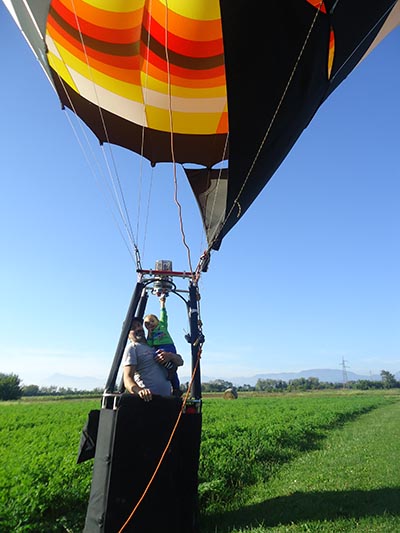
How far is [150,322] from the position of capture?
435 cm

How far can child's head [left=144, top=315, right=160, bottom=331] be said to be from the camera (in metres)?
4.35

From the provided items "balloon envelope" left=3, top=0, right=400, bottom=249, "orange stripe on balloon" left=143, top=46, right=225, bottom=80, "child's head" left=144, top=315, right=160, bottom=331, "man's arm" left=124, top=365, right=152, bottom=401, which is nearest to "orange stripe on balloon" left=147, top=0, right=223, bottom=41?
"balloon envelope" left=3, top=0, right=400, bottom=249

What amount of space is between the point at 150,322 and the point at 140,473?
1.39 m

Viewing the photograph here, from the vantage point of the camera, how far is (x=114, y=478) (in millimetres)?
3377

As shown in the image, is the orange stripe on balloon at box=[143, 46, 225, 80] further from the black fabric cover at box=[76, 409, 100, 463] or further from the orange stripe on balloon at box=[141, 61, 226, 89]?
the black fabric cover at box=[76, 409, 100, 463]

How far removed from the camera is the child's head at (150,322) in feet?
14.3

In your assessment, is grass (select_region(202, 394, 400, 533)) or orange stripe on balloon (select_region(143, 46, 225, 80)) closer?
grass (select_region(202, 394, 400, 533))

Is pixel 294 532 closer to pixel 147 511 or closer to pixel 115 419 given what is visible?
pixel 147 511

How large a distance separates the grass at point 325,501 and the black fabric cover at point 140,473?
695 mm

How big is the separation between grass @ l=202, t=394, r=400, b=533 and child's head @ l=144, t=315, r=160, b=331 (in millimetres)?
1956

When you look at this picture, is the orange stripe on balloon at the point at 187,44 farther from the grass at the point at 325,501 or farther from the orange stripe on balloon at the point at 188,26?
the grass at the point at 325,501

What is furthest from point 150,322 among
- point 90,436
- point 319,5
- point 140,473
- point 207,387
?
point 207,387

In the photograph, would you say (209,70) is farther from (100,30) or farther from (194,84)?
(100,30)

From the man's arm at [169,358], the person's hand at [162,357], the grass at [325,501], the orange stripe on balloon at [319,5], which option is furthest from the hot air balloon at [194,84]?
the grass at [325,501]
